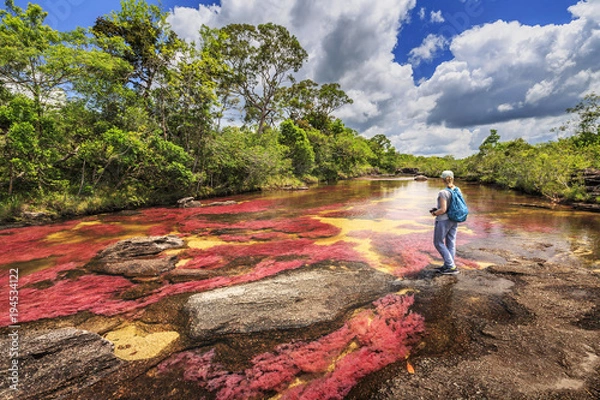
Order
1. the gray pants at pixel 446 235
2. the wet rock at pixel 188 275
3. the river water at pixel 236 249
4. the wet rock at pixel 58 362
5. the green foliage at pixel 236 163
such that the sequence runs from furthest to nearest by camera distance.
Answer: the green foliage at pixel 236 163, the wet rock at pixel 188 275, the gray pants at pixel 446 235, the river water at pixel 236 249, the wet rock at pixel 58 362

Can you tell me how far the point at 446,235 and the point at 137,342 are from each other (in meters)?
6.77

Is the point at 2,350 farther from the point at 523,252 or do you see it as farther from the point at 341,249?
the point at 523,252

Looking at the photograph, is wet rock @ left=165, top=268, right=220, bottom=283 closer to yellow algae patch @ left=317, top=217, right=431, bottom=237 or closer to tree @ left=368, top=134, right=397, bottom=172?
yellow algae patch @ left=317, top=217, right=431, bottom=237

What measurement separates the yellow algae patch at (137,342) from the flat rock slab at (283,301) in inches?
16.4

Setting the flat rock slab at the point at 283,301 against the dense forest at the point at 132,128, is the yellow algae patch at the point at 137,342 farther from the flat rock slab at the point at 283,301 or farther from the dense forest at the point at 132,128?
the dense forest at the point at 132,128

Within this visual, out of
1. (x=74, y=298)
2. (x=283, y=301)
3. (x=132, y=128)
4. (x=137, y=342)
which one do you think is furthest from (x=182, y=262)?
(x=132, y=128)

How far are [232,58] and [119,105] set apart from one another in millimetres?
21358

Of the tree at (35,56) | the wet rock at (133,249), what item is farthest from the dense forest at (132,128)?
the wet rock at (133,249)

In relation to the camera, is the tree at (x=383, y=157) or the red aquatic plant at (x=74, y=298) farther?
the tree at (x=383, y=157)

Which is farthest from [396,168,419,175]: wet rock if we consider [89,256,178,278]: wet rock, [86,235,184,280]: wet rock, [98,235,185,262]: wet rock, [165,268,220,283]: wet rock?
[89,256,178,278]: wet rock

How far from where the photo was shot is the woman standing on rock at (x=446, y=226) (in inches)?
222

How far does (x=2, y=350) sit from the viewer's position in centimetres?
356

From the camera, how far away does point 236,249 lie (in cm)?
870

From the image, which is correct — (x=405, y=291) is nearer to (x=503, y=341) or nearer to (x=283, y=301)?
(x=503, y=341)
